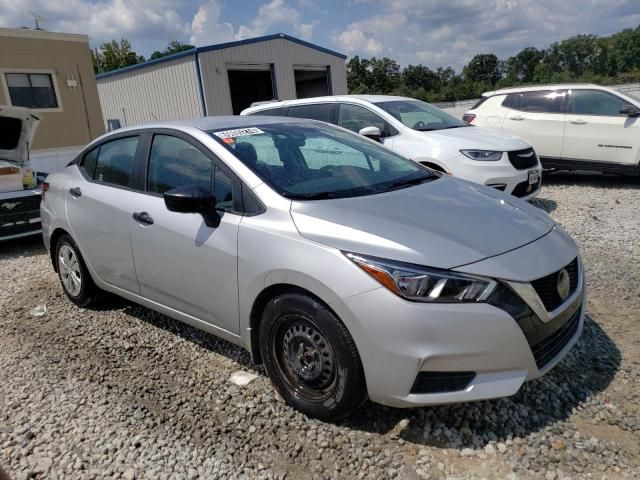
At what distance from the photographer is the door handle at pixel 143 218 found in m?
3.38

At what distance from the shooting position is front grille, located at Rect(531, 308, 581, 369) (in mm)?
2453

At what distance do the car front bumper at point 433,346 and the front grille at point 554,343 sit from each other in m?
0.06

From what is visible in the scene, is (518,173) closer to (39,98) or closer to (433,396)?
(433,396)

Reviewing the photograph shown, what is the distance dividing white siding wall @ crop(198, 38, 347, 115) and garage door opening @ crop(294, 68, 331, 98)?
0.38m

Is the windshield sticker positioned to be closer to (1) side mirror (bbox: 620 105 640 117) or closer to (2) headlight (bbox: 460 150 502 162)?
(2) headlight (bbox: 460 150 502 162)

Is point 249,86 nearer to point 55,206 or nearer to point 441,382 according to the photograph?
point 55,206

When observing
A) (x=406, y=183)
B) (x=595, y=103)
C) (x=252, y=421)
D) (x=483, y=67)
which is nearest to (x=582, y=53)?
(x=483, y=67)

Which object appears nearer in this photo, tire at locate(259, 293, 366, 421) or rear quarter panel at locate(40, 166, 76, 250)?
tire at locate(259, 293, 366, 421)

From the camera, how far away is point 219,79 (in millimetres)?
17859

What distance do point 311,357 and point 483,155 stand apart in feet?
15.6

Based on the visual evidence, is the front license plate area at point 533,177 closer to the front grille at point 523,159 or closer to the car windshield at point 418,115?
the front grille at point 523,159

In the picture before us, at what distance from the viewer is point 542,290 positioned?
2.45m

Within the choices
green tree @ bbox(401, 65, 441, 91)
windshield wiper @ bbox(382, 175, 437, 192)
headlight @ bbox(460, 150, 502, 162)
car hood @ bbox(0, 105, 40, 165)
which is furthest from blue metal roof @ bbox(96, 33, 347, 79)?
green tree @ bbox(401, 65, 441, 91)

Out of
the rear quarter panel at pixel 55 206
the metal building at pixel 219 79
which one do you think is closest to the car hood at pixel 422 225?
the rear quarter panel at pixel 55 206
